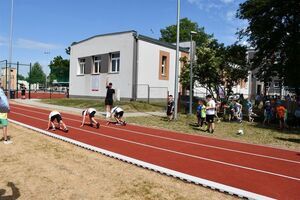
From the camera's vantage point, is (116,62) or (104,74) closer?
(116,62)

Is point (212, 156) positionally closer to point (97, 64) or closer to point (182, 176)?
point (182, 176)

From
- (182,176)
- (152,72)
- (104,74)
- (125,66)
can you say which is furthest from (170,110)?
(104,74)

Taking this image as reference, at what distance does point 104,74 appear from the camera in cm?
3100

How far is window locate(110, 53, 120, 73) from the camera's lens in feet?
98.5

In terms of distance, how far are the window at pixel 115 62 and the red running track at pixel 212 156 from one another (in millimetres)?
16018

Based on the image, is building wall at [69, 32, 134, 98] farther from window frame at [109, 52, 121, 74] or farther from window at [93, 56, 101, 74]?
window at [93, 56, 101, 74]

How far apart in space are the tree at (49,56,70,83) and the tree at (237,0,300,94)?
226 feet

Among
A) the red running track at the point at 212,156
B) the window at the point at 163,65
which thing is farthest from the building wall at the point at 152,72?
the red running track at the point at 212,156

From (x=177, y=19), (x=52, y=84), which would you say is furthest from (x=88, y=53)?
(x=52, y=84)

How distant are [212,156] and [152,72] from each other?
20.7 m

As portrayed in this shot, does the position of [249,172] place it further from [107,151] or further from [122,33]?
[122,33]

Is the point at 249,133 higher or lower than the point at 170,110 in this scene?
lower

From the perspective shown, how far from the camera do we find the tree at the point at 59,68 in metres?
89.3

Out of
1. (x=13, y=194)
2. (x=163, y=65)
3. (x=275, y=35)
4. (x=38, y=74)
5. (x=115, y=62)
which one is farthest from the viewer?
(x=38, y=74)
